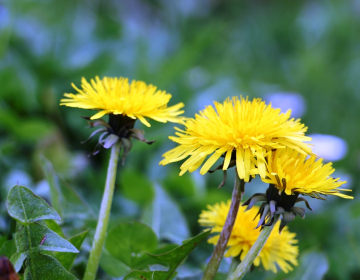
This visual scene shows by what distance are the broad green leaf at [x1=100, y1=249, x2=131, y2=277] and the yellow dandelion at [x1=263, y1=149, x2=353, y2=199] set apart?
326mm

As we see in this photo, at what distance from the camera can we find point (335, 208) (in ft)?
3.86

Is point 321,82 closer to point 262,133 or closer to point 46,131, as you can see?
point 46,131

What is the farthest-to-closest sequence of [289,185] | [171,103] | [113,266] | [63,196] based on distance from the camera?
[171,103]
[63,196]
[113,266]
[289,185]

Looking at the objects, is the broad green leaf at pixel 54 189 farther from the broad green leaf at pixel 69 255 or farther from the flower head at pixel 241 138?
the flower head at pixel 241 138

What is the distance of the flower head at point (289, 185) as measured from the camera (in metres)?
0.42

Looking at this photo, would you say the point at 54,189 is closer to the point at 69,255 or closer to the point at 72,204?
the point at 72,204

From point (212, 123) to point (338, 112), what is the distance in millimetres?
1443

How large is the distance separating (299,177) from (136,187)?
2.31 ft

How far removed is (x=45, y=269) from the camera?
1.57 ft

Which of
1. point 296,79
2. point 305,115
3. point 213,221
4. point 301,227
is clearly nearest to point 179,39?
point 296,79

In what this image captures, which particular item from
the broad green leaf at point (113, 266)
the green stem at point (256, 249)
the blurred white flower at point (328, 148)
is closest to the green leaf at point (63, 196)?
the broad green leaf at point (113, 266)

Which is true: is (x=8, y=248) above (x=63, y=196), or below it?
below

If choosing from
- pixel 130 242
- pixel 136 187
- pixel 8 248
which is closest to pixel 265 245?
pixel 130 242

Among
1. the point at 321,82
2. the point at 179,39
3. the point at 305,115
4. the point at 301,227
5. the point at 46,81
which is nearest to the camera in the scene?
the point at 301,227
